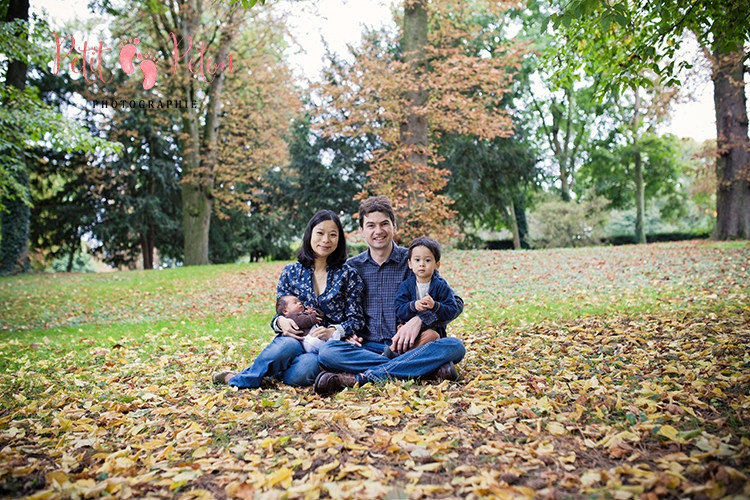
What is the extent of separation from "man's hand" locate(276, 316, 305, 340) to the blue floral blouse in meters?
0.19

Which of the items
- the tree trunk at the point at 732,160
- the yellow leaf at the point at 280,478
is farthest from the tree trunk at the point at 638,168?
the yellow leaf at the point at 280,478

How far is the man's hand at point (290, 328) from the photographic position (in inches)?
155

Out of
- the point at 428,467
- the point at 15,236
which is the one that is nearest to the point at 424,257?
the point at 428,467

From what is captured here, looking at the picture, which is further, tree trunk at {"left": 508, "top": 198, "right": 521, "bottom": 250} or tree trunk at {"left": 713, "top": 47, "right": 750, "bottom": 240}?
tree trunk at {"left": 508, "top": 198, "right": 521, "bottom": 250}

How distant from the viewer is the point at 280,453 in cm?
270

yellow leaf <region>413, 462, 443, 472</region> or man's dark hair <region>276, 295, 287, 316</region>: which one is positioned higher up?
man's dark hair <region>276, 295, 287, 316</region>

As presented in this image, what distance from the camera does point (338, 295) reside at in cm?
397

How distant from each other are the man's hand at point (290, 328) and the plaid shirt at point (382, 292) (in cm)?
51

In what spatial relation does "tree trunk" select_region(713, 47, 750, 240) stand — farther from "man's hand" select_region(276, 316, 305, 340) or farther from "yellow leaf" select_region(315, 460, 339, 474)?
"yellow leaf" select_region(315, 460, 339, 474)

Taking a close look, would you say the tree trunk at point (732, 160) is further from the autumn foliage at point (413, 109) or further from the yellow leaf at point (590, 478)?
the yellow leaf at point (590, 478)

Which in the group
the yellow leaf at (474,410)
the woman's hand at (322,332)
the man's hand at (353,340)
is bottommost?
the yellow leaf at (474,410)

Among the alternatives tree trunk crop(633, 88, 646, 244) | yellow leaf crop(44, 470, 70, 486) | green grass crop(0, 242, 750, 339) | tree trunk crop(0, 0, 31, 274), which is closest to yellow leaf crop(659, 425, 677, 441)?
yellow leaf crop(44, 470, 70, 486)

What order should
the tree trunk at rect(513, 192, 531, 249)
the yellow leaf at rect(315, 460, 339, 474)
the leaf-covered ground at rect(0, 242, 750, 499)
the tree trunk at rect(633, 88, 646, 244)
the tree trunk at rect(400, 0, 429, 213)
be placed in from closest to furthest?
1. the leaf-covered ground at rect(0, 242, 750, 499)
2. the yellow leaf at rect(315, 460, 339, 474)
3. the tree trunk at rect(400, 0, 429, 213)
4. the tree trunk at rect(633, 88, 646, 244)
5. the tree trunk at rect(513, 192, 531, 249)

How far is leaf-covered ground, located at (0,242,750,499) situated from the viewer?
230 cm
